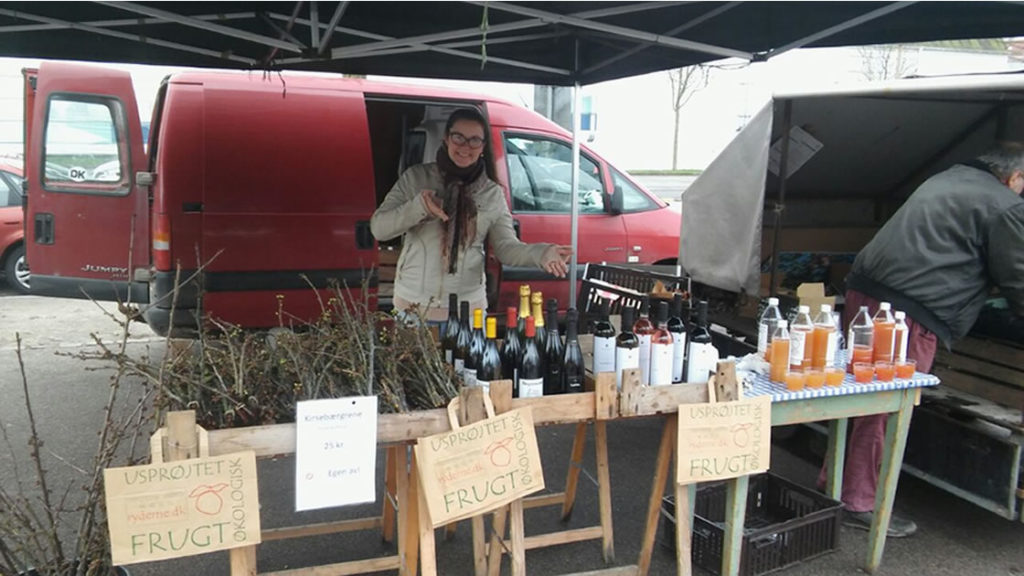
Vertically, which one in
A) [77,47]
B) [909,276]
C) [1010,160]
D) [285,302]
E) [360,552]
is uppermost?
[77,47]

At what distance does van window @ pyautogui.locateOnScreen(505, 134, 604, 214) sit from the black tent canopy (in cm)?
118

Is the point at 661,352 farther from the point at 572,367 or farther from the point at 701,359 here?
the point at 572,367

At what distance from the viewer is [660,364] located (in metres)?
2.46

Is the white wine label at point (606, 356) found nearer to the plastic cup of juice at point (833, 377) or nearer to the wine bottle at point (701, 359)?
the wine bottle at point (701, 359)

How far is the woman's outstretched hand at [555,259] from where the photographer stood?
3.20 m

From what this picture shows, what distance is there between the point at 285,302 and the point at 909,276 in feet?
12.4

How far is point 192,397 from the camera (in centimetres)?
209

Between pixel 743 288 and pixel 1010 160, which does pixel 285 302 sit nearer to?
pixel 743 288

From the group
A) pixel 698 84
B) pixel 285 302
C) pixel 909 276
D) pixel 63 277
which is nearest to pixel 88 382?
pixel 63 277

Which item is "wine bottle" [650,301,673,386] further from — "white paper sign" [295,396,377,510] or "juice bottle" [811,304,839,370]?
"white paper sign" [295,396,377,510]

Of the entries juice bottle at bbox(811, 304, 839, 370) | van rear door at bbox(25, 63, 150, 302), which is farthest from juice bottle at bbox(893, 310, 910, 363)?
van rear door at bbox(25, 63, 150, 302)

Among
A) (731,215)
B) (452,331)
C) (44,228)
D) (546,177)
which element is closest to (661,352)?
(452,331)

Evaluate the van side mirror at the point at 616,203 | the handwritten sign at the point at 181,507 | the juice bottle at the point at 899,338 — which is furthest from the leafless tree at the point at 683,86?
the handwritten sign at the point at 181,507

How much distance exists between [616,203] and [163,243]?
3400mm
